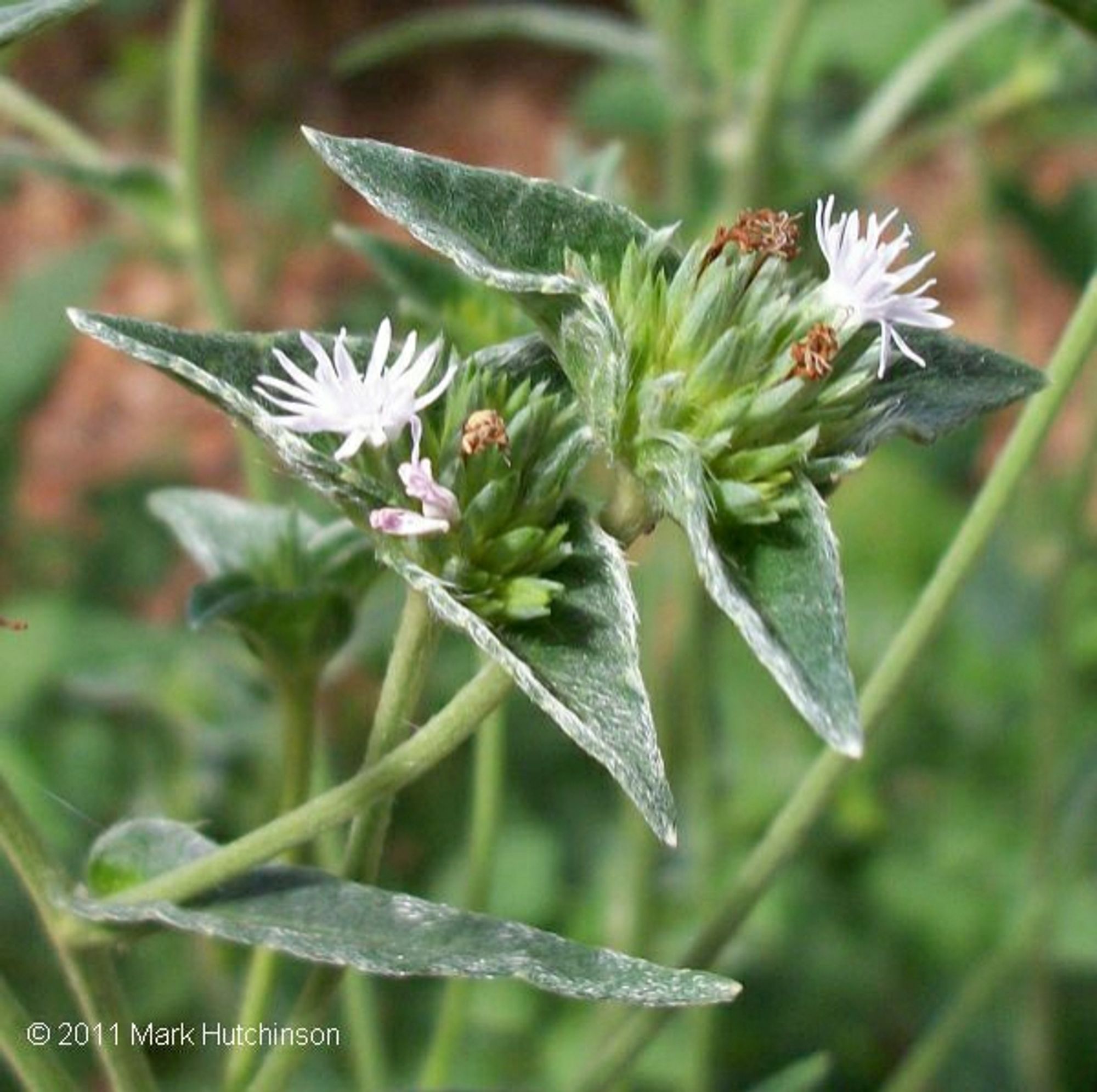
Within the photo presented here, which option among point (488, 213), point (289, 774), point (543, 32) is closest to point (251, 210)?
point (543, 32)

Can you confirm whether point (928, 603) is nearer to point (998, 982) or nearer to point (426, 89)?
point (998, 982)

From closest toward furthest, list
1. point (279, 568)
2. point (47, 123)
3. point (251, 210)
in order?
1. point (279, 568)
2. point (47, 123)
3. point (251, 210)

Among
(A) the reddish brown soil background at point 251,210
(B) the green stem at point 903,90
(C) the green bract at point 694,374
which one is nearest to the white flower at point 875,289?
(C) the green bract at point 694,374

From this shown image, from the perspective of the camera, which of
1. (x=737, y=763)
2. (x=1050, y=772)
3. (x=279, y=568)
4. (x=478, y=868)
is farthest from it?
(x=737, y=763)

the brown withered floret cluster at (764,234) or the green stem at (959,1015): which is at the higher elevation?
the brown withered floret cluster at (764,234)

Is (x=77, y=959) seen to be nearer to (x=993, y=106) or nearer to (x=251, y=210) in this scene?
(x=993, y=106)

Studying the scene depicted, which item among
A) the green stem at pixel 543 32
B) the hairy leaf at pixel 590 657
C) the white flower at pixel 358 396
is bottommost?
the hairy leaf at pixel 590 657

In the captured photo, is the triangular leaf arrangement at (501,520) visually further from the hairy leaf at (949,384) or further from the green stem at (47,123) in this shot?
the green stem at (47,123)
